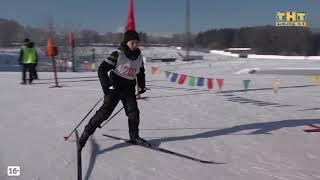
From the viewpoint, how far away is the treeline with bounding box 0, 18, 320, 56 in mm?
60469

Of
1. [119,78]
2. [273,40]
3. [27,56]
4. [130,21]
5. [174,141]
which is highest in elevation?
[273,40]

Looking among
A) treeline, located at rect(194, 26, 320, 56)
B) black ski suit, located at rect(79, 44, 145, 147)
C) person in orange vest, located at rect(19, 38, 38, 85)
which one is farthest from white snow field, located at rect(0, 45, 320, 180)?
treeline, located at rect(194, 26, 320, 56)

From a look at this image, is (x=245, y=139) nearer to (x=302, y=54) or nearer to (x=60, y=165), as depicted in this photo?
(x=60, y=165)

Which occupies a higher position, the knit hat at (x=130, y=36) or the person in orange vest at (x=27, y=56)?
the knit hat at (x=130, y=36)

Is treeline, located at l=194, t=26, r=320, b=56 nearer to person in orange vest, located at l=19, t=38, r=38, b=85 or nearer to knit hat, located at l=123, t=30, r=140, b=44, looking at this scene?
person in orange vest, located at l=19, t=38, r=38, b=85

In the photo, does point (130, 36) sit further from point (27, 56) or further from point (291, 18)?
point (291, 18)

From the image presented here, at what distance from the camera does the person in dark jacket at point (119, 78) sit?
18.1ft

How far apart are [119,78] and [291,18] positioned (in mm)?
32591

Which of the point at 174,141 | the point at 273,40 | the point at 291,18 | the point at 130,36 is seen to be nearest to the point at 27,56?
the point at 174,141

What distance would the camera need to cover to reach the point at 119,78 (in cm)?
564

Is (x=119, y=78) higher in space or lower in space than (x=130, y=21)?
lower

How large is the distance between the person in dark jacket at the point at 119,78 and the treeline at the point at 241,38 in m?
34.6

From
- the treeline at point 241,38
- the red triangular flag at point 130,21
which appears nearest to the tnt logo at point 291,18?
the treeline at point 241,38

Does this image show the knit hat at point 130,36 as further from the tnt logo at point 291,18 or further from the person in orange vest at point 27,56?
the tnt logo at point 291,18
